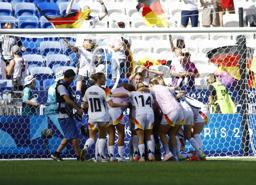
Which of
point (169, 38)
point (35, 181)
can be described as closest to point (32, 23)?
point (169, 38)

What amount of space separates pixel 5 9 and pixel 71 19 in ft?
6.10

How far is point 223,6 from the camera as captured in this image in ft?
Result: 95.5

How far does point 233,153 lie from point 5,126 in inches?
199

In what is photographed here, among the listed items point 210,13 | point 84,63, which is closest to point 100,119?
point 84,63

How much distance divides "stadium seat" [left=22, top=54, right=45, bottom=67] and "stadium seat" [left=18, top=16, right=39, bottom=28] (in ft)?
15.5

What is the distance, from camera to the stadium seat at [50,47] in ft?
74.5

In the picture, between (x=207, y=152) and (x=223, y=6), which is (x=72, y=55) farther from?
(x=223, y=6)

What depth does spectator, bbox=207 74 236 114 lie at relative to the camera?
2258cm

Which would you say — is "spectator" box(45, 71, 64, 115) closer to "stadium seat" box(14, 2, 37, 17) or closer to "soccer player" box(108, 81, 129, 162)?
"soccer player" box(108, 81, 129, 162)

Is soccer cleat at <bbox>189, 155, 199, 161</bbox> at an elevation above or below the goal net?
below

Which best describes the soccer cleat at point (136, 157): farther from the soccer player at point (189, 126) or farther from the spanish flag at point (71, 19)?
the spanish flag at point (71, 19)

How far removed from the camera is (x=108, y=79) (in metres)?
22.4

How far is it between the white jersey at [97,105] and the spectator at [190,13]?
26.8 ft

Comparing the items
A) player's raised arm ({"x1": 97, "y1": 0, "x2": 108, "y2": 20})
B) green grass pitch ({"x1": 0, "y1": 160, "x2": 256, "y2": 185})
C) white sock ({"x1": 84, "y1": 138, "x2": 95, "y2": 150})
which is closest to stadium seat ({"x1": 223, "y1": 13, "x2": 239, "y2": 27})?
player's raised arm ({"x1": 97, "y1": 0, "x2": 108, "y2": 20})
